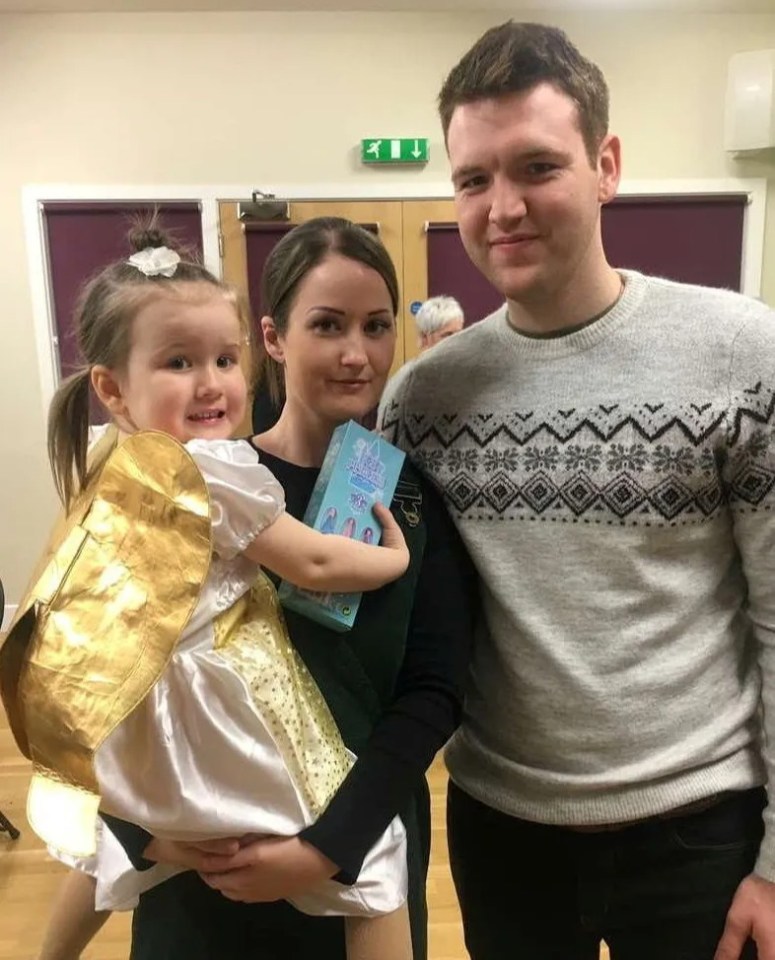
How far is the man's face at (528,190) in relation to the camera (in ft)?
3.24

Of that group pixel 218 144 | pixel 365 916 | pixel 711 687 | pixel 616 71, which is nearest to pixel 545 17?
pixel 616 71

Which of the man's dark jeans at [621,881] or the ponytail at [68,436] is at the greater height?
the ponytail at [68,436]

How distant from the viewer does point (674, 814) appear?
1062mm

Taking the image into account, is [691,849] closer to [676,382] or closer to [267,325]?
[676,382]

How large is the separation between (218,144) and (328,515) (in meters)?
3.68

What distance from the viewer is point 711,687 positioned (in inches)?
42.5

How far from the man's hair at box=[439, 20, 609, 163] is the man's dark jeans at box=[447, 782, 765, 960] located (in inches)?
32.9

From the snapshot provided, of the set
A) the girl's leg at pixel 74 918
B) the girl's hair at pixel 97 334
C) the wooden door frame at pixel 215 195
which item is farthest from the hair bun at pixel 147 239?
the wooden door frame at pixel 215 195

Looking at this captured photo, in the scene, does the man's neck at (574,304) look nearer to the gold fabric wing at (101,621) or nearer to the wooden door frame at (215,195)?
the gold fabric wing at (101,621)

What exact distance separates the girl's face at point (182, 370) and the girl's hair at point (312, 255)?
146mm

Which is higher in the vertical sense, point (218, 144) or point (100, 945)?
point (218, 144)

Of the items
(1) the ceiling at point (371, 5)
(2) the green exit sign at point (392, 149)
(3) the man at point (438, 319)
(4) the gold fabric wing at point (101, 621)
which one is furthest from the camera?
(2) the green exit sign at point (392, 149)

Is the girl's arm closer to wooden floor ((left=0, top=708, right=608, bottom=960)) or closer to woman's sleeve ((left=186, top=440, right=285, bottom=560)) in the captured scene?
woman's sleeve ((left=186, top=440, right=285, bottom=560))

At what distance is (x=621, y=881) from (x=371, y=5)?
13.2ft
